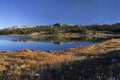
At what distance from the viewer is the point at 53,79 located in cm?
1034

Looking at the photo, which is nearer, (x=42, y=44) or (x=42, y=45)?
(x=42, y=45)

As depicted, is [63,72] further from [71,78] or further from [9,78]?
[9,78]

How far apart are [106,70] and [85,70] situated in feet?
2.89

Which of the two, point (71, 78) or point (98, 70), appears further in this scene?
point (98, 70)

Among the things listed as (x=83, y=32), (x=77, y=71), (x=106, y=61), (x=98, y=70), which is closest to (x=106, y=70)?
(x=98, y=70)

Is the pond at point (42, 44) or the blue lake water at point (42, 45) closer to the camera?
the blue lake water at point (42, 45)

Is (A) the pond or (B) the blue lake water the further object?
(A) the pond

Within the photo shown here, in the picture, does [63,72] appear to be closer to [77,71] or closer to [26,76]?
[77,71]

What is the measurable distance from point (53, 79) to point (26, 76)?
1.59m

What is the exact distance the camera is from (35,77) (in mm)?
10953

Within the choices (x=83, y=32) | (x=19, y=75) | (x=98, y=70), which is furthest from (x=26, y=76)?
(x=83, y=32)

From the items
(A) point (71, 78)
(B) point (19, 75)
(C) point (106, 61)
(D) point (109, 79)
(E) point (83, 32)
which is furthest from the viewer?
(E) point (83, 32)

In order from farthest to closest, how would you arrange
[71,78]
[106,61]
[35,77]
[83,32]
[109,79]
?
1. [83,32]
2. [106,61]
3. [35,77]
4. [71,78]
5. [109,79]

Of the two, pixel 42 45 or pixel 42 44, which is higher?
pixel 42 45
